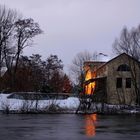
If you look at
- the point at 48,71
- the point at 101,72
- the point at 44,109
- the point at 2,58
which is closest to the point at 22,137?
the point at 44,109

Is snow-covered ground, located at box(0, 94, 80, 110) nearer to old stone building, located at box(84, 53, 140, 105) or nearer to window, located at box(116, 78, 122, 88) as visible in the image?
old stone building, located at box(84, 53, 140, 105)

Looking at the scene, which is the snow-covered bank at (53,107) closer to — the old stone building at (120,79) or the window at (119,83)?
the old stone building at (120,79)

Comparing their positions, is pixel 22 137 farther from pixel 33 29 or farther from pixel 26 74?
pixel 26 74

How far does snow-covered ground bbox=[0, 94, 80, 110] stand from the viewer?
52062 mm

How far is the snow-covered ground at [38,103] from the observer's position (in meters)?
52.1

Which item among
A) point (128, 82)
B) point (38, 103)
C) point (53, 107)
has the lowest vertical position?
point (53, 107)

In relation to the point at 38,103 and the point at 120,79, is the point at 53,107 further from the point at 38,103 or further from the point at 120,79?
the point at 120,79

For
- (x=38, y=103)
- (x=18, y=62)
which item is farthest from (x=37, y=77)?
(x=38, y=103)

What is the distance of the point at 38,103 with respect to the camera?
53188mm

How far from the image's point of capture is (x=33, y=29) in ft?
258

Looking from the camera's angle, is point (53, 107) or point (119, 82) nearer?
point (53, 107)

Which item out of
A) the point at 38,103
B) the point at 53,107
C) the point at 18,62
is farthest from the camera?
the point at 18,62

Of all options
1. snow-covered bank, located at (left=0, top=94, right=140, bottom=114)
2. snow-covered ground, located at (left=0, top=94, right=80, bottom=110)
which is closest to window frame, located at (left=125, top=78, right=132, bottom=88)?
snow-covered bank, located at (left=0, top=94, right=140, bottom=114)

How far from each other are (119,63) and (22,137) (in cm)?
6577
